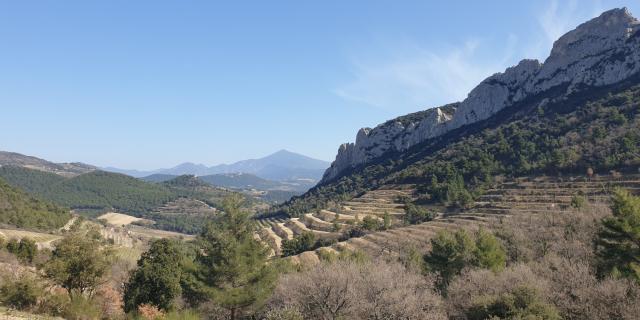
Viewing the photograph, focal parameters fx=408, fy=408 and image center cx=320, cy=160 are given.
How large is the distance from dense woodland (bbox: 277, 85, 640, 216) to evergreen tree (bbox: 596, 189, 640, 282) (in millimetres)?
49517

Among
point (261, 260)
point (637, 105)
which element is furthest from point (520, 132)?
point (261, 260)

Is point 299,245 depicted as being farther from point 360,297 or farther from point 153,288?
point 360,297

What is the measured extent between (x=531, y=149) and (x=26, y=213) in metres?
141

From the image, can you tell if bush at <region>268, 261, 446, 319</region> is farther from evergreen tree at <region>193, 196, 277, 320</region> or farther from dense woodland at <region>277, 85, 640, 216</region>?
dense woodland at <region>277, 85, 640, 216</region>

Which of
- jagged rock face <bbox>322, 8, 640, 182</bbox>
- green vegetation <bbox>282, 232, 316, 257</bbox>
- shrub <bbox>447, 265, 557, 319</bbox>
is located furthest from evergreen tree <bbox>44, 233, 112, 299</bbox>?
jagged rock face <bbox>322, 8, 640, 182</bbox>

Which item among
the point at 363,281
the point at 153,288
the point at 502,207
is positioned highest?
the point at 502,207

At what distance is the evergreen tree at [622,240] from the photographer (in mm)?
32969

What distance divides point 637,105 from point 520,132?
29.3m

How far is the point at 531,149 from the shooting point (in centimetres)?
10581

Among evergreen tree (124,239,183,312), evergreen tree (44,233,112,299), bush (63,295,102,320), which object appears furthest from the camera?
evergreen tree (124,239,183,312)

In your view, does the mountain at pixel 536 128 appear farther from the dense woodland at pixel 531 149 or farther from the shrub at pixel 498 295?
the shrub at pixel 498 295

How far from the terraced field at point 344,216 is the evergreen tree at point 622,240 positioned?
5651 centimetres

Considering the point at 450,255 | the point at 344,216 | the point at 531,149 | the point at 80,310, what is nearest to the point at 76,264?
the point at 80,310

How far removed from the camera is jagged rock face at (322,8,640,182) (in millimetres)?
136000
